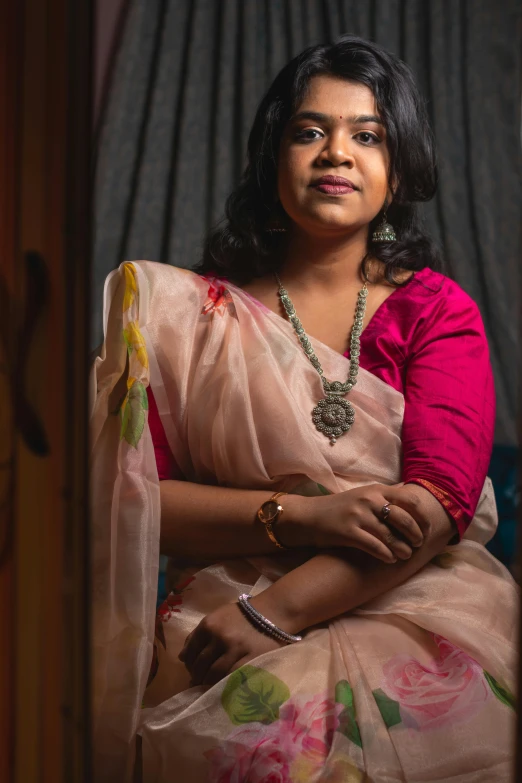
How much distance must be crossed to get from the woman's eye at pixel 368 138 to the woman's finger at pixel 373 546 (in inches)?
19.5

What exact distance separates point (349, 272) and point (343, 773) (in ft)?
2.08

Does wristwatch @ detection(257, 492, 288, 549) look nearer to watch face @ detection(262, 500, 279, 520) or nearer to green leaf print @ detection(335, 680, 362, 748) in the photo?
watch face @ detection(262, 500, 279, 520)

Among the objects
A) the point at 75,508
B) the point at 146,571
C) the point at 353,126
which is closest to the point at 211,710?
the point at 146,571

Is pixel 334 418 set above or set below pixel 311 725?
above

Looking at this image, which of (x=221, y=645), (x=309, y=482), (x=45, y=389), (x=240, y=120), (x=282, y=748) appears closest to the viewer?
(x=45, y=389)

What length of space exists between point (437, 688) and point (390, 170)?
2.12ft

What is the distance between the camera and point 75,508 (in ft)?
2.82

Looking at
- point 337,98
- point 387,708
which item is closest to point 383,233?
point 337,98

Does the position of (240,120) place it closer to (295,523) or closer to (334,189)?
(334,189)

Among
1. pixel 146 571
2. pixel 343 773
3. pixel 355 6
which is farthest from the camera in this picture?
pixel 355 6

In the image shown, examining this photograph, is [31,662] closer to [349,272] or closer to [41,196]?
[41,196]

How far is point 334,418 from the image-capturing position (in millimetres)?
1196

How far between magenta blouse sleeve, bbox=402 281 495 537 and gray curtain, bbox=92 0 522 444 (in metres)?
0.26

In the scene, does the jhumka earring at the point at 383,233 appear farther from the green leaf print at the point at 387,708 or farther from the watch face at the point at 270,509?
the green leaf print at the point at 387,708
